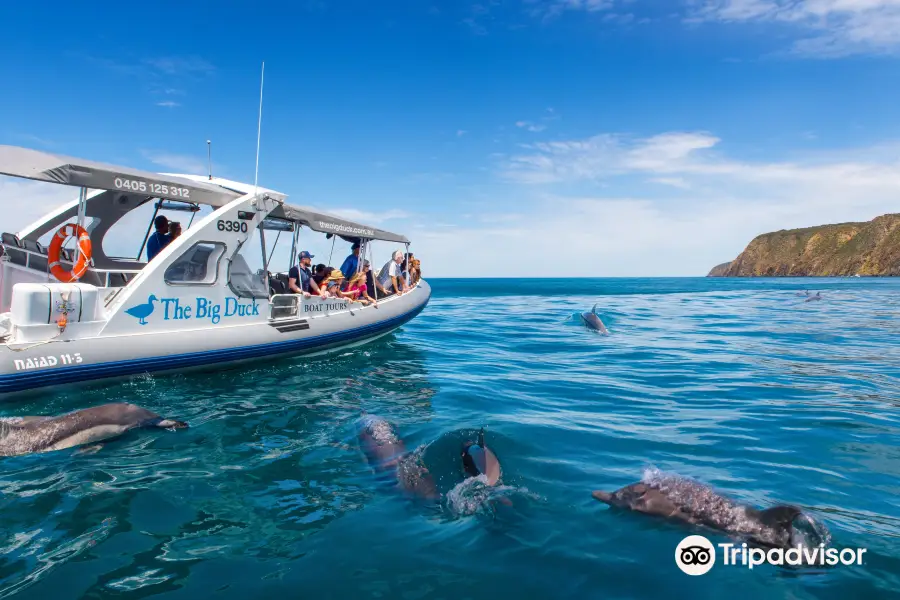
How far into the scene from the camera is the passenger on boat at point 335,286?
13.5 m

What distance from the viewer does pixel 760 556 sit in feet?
13.4

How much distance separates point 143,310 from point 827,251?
5268 inches

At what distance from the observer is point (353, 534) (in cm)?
445

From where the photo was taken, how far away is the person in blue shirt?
451 inches

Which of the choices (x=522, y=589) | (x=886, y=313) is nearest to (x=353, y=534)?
(x=522, y=589)

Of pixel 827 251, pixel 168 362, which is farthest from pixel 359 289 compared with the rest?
pixel 827 251

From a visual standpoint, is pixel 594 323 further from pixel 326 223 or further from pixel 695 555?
pixel 695 555

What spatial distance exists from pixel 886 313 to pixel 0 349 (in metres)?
32.7

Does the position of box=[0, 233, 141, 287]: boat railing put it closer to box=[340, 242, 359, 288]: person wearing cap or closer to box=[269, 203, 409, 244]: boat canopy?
box=[269, 203, 409, 244]: boat canopy

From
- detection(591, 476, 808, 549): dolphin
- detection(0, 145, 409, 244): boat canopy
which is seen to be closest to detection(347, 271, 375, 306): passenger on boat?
detection(0, 145, 409, 244): boat canopy

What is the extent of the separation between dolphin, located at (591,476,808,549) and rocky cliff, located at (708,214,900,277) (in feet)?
381

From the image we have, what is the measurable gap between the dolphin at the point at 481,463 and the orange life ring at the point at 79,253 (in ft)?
25.0

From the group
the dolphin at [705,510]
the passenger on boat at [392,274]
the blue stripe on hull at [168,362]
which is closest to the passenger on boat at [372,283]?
the passenger on boat at [392,274]

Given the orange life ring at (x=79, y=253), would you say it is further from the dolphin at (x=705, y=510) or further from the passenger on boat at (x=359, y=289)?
the dolphin at (x=705, y=510)
